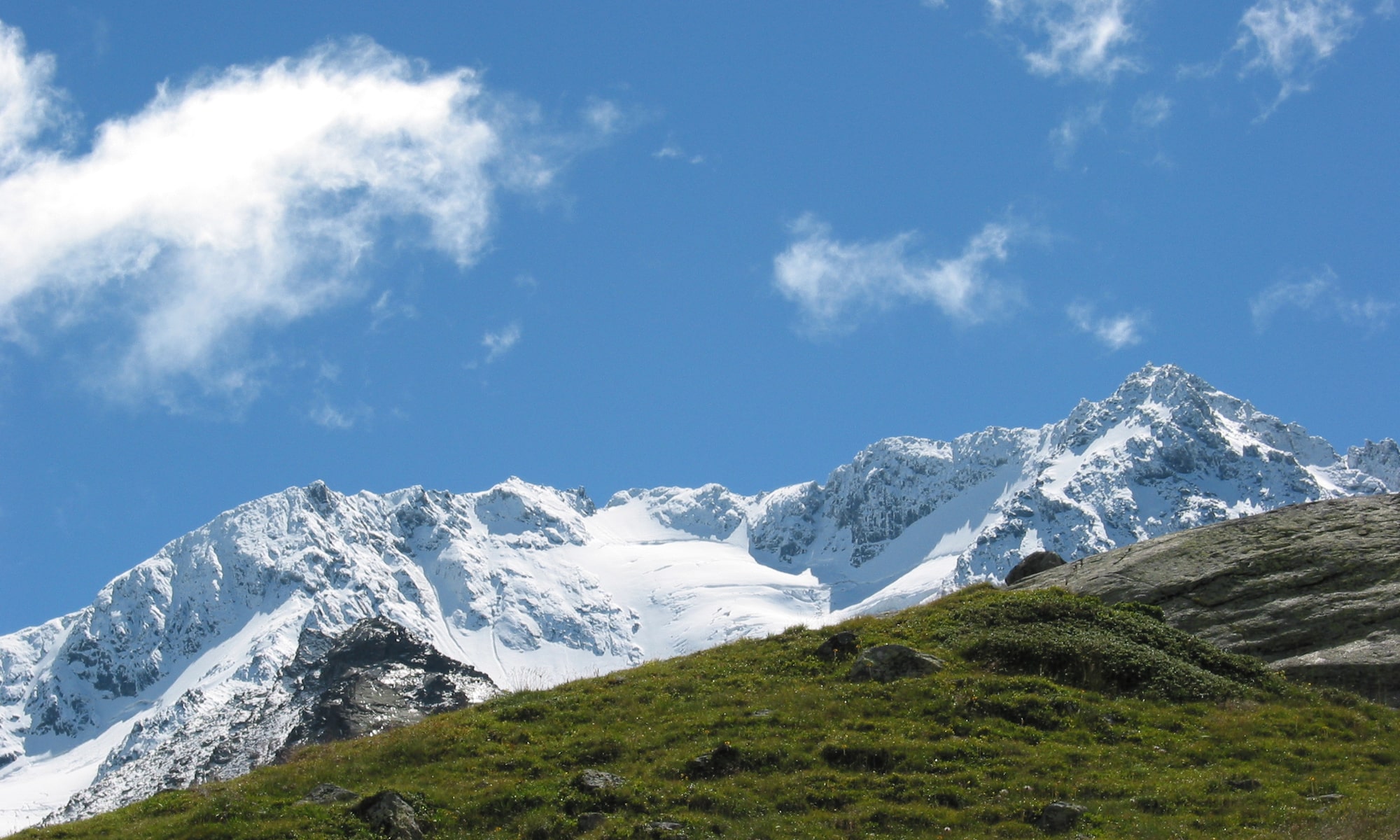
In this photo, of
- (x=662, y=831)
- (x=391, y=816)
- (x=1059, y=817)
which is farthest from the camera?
(x=391, y=816)

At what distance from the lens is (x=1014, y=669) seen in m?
36.4

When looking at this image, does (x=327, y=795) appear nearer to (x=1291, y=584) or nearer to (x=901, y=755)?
(x=901, y=755)

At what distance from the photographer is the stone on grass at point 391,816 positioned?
28031 mm

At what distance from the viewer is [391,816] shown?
28.3 meters

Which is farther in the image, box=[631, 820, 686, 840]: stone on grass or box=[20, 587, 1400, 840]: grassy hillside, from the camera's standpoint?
box=[20, 587, 1400, 840]: grassy hillside

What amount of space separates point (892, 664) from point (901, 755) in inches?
225

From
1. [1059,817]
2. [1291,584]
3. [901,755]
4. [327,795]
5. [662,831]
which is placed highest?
[1291,584]

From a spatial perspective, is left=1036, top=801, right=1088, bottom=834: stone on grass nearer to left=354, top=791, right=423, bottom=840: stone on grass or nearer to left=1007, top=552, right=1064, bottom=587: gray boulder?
left=354, top=791, right=423, bottom=840: stone on grass

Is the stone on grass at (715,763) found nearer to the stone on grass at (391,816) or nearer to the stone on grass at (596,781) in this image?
the stone on grass at (596,781)

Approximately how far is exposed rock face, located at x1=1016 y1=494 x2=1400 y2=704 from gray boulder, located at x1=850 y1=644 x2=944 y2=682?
34.1 feet

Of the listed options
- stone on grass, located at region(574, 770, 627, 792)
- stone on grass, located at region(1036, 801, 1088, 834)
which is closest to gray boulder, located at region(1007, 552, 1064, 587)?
stone on grass, located at region(1036, 801, 1088, 834)

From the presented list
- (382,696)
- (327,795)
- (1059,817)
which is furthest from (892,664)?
(382,696)

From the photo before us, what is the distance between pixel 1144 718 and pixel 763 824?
11.5m

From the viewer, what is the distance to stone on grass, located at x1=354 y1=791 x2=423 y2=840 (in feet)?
92.0
